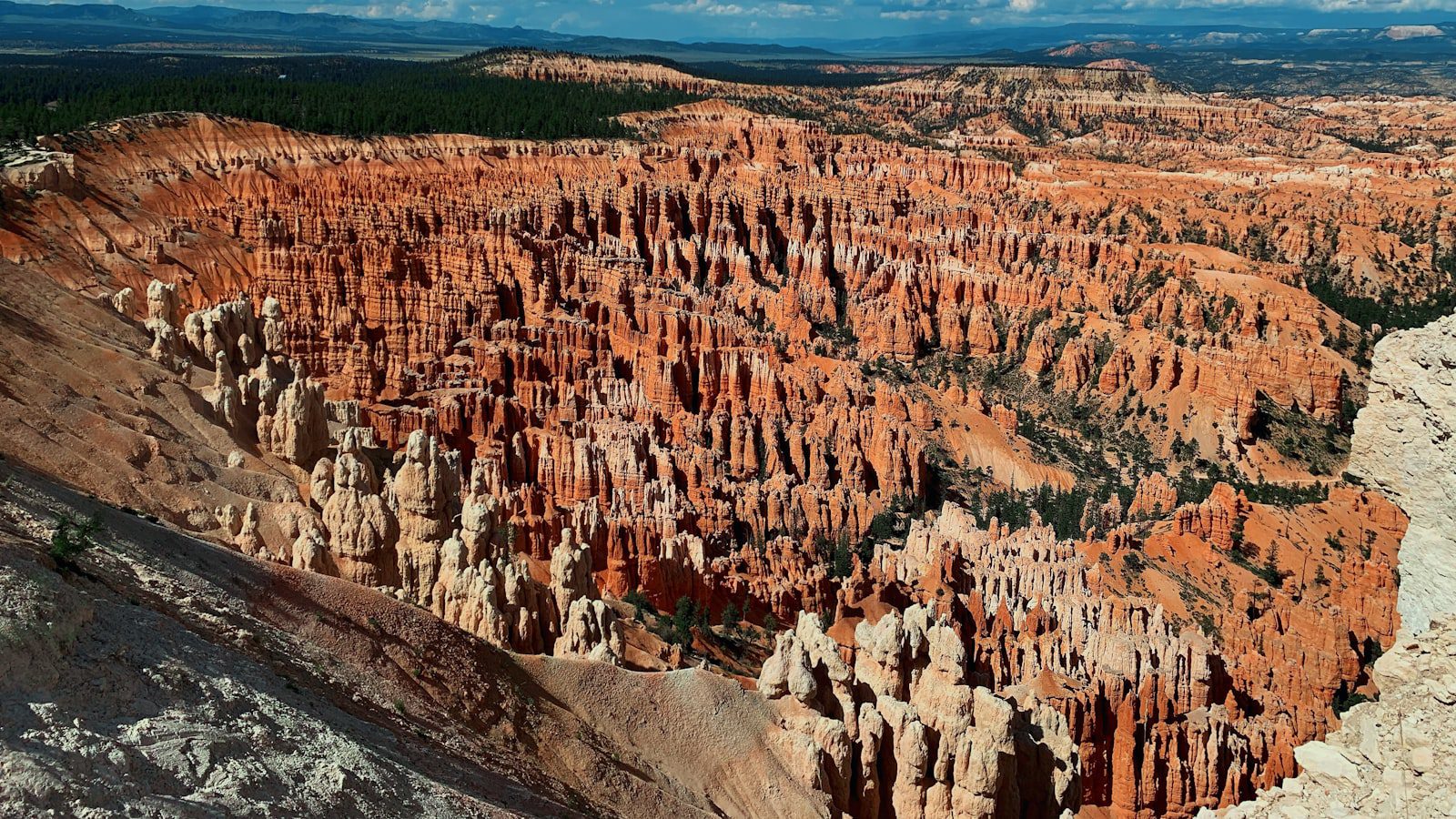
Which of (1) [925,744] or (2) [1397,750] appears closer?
(2) [1397,750]

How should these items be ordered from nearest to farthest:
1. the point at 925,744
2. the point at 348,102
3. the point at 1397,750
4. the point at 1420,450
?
the point at 1397,750, the point at 1420,450, the point at 925,744, the point at 348,102

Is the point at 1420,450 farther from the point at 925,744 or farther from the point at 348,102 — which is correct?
the point at 348,102

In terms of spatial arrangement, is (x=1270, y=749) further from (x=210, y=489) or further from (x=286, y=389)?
(x=286, y=389)

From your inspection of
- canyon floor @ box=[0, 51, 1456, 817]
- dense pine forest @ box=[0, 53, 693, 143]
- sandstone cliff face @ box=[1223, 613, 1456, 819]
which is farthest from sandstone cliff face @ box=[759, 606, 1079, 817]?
dense pine forest @ box=[0, 53, 693, 143]

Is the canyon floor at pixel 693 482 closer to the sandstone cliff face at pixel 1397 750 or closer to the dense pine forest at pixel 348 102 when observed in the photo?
the sandstone cliff face at pixel 1397 750

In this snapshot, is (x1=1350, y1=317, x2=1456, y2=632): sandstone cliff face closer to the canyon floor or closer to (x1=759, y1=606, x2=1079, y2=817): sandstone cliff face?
the canyon floor

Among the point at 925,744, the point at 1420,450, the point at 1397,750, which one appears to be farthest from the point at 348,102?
the point at 1397,750

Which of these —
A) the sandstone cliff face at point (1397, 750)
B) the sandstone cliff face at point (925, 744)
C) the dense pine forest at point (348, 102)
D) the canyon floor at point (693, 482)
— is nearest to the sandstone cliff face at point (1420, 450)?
the canyon floor at point (693, 482)

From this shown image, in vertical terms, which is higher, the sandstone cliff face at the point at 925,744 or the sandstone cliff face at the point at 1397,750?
the sandstone cliff face at the point at 1397,750
